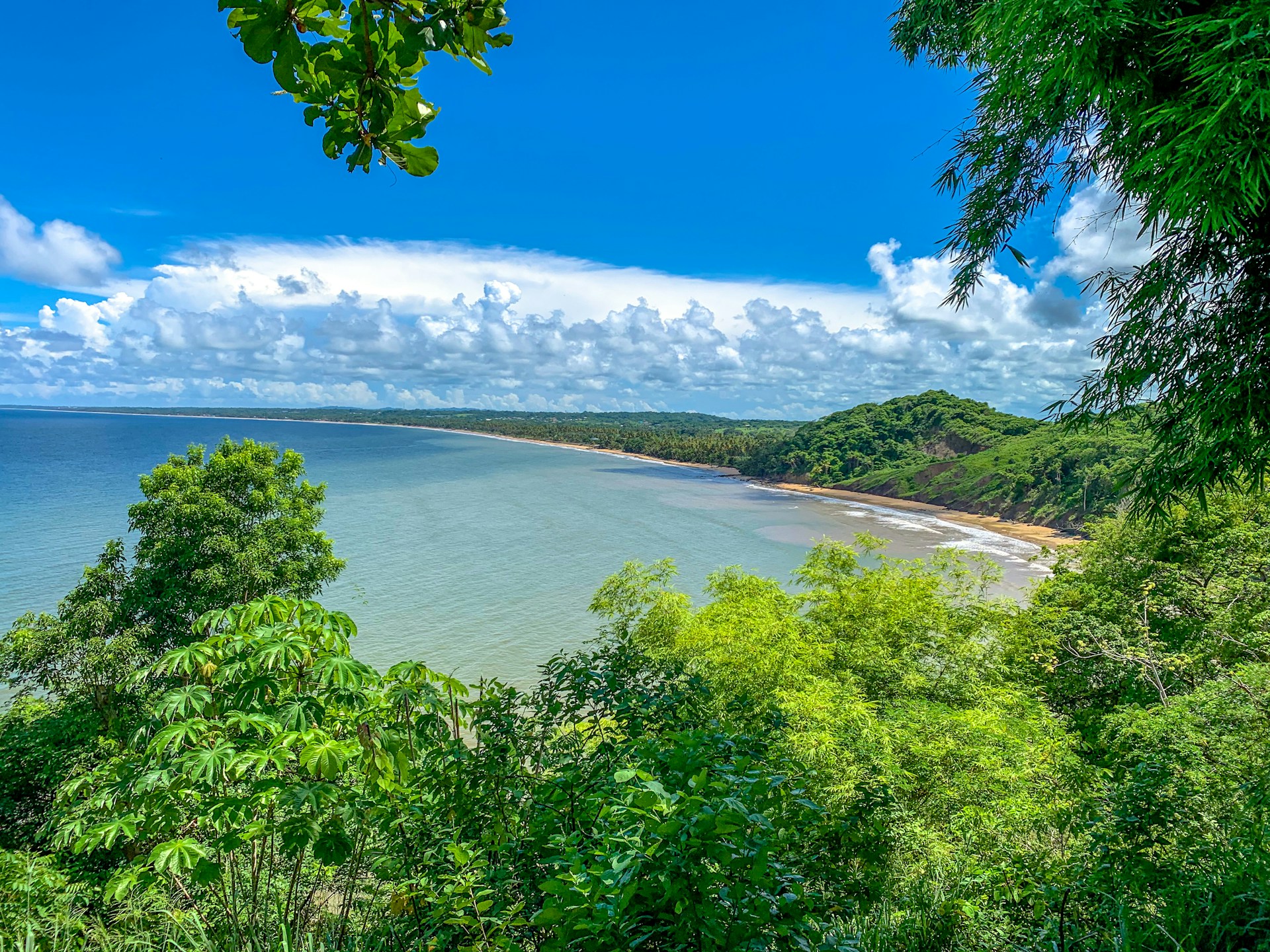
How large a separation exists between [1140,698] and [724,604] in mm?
9221

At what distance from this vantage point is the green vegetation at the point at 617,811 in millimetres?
1940

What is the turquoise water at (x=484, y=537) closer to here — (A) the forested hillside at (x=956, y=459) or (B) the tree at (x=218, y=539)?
(B) the tree at (x=218, y=539)

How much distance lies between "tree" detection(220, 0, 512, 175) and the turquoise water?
18.0ft

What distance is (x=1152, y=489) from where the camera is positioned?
3.44 meters

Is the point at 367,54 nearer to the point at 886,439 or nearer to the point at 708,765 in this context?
the point at 708,765

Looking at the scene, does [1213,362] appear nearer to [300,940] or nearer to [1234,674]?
[300,940]

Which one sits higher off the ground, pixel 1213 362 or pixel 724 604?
pixel 1213 362

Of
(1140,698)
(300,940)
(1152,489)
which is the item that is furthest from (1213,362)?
(1140,698)

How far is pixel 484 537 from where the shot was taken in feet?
157

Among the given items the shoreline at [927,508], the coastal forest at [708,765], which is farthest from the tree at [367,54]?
the shoreline at [927,508]

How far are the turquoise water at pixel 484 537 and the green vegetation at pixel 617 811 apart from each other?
3.01m

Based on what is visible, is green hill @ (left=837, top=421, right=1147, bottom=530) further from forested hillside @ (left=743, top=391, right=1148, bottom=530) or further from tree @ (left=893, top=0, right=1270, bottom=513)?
tree @ (left=893, top=0, right=1270, bottom=513)

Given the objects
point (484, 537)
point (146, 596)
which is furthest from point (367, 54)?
point (484, 537)

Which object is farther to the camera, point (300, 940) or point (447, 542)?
point (447, 542)
